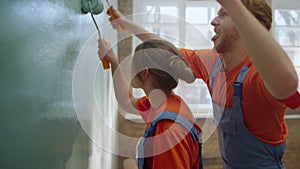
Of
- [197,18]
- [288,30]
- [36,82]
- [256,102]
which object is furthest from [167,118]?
[288,30]

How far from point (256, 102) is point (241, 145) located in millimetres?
173

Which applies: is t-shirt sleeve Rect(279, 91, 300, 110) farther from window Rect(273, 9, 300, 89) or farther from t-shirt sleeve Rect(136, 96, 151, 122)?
window Rect(273, 9, 300, 89)

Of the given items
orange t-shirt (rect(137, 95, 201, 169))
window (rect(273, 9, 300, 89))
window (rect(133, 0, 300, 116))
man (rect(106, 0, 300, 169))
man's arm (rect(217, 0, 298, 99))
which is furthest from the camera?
window (rect(273, 9, 300, 89))

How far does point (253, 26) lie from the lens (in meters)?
0.49

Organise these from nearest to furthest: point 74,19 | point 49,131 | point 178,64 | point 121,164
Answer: point 49,131 → point 74,19 → point 178,64 → point 121,164

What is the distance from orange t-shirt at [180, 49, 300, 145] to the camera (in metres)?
0.76

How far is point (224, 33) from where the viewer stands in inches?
35.9

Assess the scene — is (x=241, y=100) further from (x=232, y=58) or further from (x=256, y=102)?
(x=232, y=58)

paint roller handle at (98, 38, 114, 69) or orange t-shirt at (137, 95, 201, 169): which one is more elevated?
paint roller handle at (98, 38, 114, 69)

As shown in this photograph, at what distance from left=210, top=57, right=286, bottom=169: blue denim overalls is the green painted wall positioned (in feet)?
1.52

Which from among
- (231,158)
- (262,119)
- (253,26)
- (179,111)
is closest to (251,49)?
(253,26)

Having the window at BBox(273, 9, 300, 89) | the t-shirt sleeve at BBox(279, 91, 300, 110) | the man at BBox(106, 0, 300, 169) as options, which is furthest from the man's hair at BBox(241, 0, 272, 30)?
the window at BBox(273, 9, 300, 89)

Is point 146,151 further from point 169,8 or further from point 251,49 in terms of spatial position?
point 169,8

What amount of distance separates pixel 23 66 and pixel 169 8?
2390 mm
